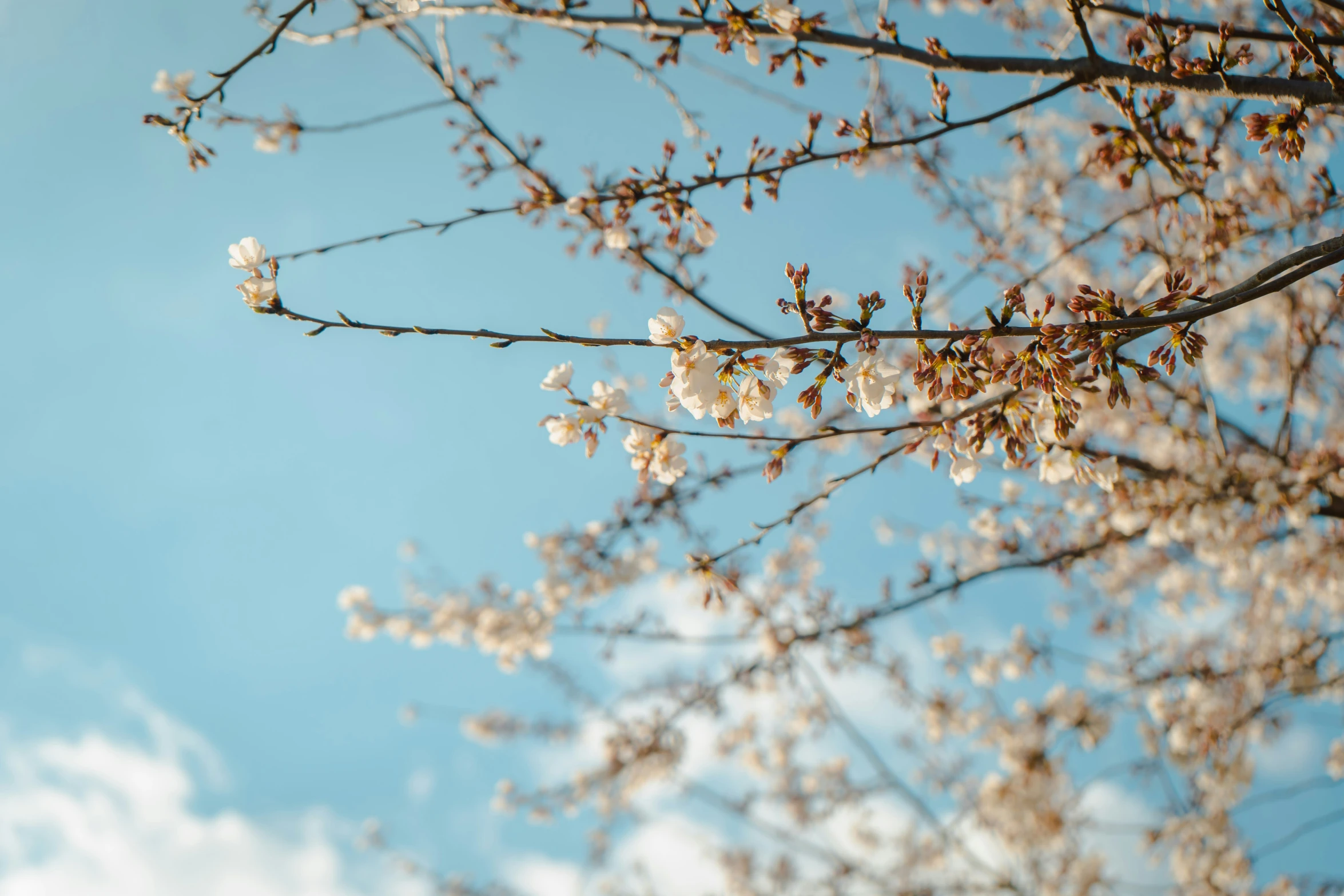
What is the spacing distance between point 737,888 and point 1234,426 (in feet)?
23.2

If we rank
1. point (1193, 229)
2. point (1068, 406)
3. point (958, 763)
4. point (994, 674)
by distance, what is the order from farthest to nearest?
point (958, 763) < point (994, 674) < point (1193, 229) < point (1068, 406)

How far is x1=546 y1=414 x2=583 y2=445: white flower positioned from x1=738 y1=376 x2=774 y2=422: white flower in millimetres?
468

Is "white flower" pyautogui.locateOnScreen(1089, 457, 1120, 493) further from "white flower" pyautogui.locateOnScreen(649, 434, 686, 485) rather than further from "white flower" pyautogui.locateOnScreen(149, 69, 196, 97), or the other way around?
"white flower" pyautogui.locateOnScreen(149, 69, 196, 97)

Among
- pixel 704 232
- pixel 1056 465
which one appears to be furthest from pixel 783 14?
pixel 1056 465

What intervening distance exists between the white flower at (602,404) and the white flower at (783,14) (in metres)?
1.18

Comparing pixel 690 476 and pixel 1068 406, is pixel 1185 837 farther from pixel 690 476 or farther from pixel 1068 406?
pixel 1068 406

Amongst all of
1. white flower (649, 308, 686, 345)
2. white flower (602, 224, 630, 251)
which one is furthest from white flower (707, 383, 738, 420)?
white flower (602, 224, 630, 251)

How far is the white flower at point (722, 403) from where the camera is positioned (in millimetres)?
1525

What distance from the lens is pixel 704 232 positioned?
2.30 metres

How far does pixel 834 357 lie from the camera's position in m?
1.45

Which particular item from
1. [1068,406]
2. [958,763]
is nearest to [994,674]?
[958,763]

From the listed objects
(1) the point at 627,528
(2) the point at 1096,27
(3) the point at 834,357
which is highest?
(2) the point at 1096,27

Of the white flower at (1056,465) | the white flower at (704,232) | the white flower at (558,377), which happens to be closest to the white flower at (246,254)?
the white flower at (558,377)

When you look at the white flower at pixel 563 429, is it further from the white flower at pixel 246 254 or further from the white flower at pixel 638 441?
the white flower at pixel 246 254
